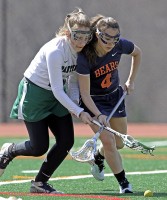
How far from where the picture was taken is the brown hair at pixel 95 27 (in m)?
7.28

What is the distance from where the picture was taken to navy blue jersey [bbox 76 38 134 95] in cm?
732

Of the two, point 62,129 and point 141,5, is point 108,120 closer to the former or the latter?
point 62,129

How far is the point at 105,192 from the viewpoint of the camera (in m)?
7.58

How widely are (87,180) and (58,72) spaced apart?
6.79 feet

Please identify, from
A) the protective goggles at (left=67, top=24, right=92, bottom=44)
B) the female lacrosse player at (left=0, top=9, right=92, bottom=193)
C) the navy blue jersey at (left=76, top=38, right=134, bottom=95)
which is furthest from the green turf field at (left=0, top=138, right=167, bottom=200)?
the protective goggles at (left=67, top=24, right=92, bottom=44)

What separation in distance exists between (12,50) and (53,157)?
39.1 feet

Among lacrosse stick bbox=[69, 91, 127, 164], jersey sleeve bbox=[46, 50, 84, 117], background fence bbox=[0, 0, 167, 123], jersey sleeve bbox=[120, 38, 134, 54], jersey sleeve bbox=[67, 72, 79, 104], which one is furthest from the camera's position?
background fence bbox=[0, 0, 167, 123]

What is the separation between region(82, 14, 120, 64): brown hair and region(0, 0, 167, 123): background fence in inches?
450

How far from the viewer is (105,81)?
7750 mm

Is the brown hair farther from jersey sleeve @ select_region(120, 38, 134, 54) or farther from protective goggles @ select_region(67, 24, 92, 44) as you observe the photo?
jersey sleeve @ select_region(120, 38, 134, 54)

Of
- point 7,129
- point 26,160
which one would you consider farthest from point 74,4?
point 26,160

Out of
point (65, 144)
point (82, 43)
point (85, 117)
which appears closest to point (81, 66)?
point (82, 43)

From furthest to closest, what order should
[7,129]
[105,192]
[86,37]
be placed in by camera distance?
[7,129] < [105,192] < [86,37]

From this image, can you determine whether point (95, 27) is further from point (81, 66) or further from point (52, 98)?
point (52, 98)
